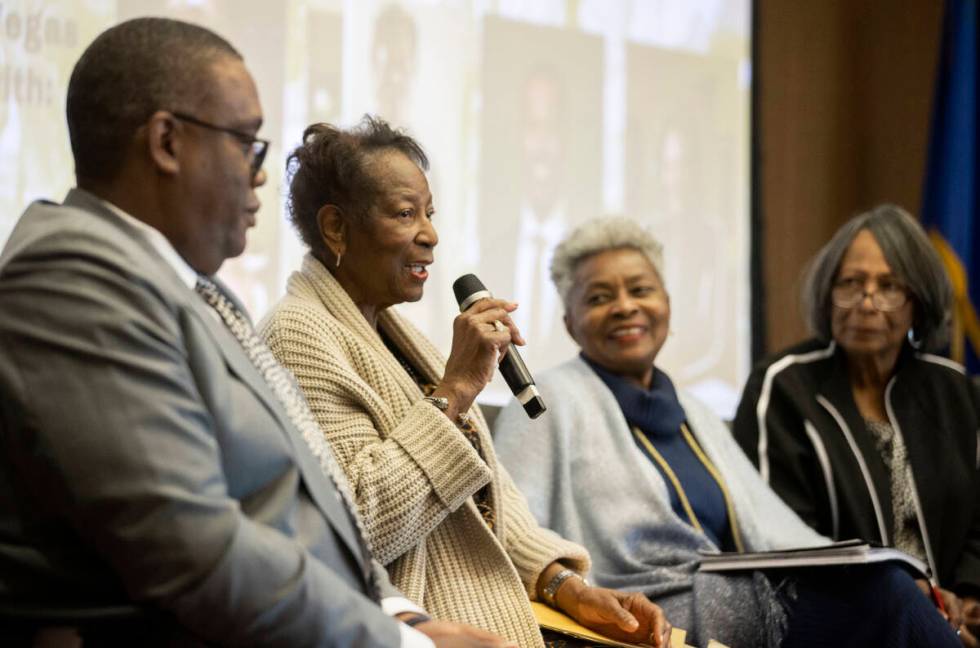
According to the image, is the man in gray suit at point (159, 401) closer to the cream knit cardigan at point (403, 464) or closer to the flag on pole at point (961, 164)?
the cream knit cardigan at point (403, 464)

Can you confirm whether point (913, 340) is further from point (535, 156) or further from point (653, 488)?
point (535, 156)

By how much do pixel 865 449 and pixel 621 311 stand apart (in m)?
0.78

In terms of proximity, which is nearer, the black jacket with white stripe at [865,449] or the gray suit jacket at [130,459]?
the gray suit jacket at [130,459]

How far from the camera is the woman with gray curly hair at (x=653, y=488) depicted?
97.9 inches

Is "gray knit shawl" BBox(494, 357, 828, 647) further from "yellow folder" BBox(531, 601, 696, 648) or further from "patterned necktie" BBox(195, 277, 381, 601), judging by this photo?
"patterned necktie" BBox(195, 277, 381, 601)

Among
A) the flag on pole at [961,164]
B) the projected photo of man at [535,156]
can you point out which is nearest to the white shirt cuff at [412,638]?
the projected photo of man at [535,156]

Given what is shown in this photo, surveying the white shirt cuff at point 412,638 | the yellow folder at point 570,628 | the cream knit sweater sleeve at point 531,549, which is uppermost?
the white shirt cuff at point 412,638

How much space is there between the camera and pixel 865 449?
10.00 ft

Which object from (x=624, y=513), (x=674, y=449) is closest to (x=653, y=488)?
(x=624, y=513)

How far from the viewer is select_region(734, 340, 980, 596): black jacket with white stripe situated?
299cm

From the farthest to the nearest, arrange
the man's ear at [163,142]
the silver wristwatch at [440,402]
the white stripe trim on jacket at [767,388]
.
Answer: the white stripe trim on jacket at [767,388] < the silver wristwatch at [440,402] < the man's ear at [163,142]

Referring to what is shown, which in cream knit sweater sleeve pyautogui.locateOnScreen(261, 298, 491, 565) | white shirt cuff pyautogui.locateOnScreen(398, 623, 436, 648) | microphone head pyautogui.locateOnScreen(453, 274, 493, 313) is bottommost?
white shirt cuff pyautogui.locateOnScreen(398, 623, 436, 648)

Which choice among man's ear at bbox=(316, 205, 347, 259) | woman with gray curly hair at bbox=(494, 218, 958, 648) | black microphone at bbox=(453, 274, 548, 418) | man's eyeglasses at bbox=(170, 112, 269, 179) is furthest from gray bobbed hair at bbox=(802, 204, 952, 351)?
man's eyeglasses at bbox=(170, 112, 269, 179)

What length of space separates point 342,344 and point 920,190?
4.23 metres
